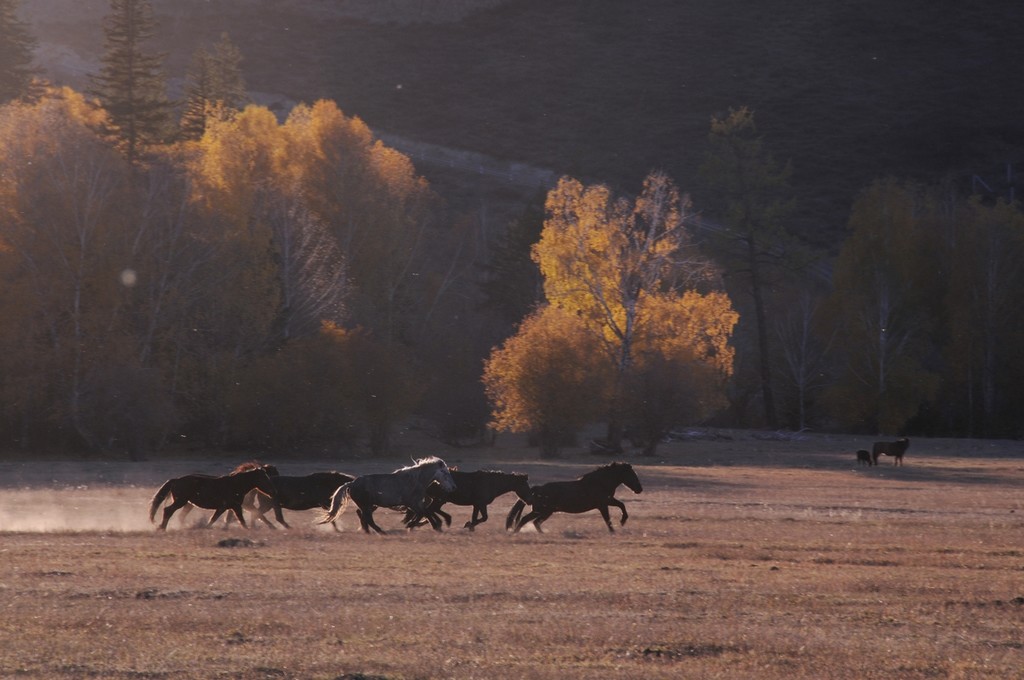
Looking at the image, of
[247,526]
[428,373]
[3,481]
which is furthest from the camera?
[428,373]

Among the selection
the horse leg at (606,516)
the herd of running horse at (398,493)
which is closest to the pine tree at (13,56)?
the herd of running horse at (398,493)

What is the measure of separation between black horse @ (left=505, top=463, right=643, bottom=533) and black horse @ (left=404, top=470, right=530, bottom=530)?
0.27 metres

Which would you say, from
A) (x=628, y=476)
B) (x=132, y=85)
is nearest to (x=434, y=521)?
(x=628, y=476)

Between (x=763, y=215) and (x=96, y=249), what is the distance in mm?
37823

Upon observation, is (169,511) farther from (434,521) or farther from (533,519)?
(533,519)

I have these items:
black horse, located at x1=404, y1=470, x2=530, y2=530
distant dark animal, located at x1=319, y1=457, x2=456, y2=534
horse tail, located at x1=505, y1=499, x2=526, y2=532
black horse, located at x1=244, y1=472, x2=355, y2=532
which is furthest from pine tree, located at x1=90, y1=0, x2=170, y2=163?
horse tail, located at x1=505, y1=499, x2=526, y2=532

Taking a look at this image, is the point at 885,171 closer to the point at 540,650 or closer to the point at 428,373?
the point at 428,373

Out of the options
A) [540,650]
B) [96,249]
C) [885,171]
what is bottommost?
[540,650]

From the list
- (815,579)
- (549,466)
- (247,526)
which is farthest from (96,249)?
(815,579)

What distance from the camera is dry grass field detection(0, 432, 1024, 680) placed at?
10969 millimetres

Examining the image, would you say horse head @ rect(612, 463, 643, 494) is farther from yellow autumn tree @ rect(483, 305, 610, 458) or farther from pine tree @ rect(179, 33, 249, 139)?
pine tree @ rect(179, 33, 249, 139)

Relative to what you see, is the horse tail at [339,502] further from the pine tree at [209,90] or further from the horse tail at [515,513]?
the pine tree at [209,90]

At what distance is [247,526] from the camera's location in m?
22.4

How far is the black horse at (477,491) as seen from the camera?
22.2 metres
